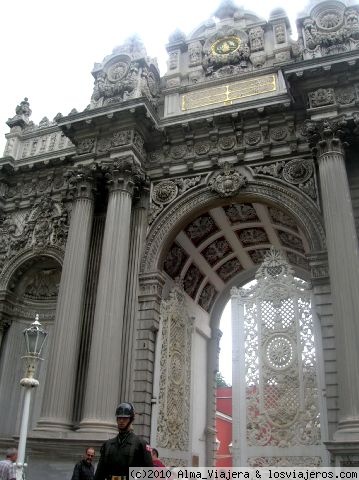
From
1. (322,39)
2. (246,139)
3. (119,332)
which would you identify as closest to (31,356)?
(119,332)

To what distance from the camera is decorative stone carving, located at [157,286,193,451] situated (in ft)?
44.8

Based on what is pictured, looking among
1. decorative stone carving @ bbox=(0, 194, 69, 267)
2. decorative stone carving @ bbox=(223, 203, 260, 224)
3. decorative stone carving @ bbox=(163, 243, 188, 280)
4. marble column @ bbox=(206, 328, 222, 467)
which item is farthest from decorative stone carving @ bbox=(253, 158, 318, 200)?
marble column @ bbox=(206, 328, 222, 467)

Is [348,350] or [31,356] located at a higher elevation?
[348,350]

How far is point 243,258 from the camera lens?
1833cm

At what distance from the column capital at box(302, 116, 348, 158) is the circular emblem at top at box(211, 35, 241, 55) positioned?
4.91 m

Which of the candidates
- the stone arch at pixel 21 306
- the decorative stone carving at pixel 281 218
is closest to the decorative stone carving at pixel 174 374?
the decorative stone carving at pixel 281 218

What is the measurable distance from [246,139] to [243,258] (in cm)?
531

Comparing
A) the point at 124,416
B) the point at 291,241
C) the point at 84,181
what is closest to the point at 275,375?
the point at 291,241

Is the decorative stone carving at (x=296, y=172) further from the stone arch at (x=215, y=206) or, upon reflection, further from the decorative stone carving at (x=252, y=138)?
the decorative stone carving at (x=252, y=138)

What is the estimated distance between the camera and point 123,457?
4.51 m

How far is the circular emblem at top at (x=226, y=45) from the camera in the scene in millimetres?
16156

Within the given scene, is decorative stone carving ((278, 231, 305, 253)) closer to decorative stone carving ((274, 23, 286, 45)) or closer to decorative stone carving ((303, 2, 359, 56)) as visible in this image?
decorative stone carving ((303, 2, 359, 56))

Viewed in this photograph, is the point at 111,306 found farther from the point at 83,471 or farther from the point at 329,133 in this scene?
the point at 329,133

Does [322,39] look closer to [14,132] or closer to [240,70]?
[240,70]
